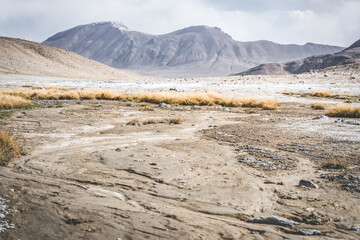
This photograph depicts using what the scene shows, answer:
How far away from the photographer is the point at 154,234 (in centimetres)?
375

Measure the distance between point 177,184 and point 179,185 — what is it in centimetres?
6

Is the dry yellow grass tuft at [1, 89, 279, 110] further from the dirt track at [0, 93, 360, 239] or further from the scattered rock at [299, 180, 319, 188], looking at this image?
the scattered rock at [299, 180, 319, 188]

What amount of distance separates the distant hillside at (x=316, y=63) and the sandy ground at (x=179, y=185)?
14262 centimetres

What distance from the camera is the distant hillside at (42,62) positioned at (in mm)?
81750

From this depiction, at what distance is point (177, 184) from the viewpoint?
5.54 m

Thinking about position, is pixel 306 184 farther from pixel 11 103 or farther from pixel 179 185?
pixel 11 103

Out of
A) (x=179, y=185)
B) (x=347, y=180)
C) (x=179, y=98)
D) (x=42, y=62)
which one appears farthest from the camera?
(x=42, y=62)

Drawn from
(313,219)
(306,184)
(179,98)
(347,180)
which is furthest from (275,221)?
(179,98)

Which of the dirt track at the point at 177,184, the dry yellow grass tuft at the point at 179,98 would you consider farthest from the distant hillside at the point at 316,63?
the dirt track at the point at 177,184

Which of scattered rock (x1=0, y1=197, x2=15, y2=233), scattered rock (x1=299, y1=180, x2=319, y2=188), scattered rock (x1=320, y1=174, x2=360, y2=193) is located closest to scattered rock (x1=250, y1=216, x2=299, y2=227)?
scattered rock (x1=299, y1=180, x2=319, y2=188)

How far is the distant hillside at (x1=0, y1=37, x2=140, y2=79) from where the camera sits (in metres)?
81.8

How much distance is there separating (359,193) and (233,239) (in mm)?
2880

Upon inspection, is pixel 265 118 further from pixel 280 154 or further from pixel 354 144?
pixel 280 154

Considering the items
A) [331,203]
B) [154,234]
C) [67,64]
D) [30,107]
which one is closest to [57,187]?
[154,234]
